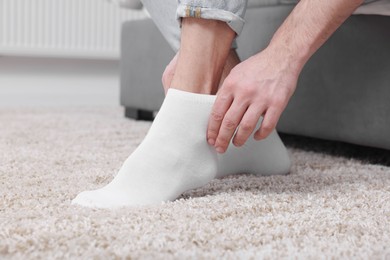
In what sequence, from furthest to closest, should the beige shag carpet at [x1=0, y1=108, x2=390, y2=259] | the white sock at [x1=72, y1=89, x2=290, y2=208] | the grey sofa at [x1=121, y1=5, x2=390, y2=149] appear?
the grey sofa at [x1=121, y1=5, x2=390, y2=149]
the white sock at [x1=72, y1=89, x2=290, y2=208]
the beige shag carpet at [x1=0, y1=108, x2=390, y2=259]

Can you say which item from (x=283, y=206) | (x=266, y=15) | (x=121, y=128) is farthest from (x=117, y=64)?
(x=283, y=206)

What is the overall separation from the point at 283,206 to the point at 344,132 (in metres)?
0.48

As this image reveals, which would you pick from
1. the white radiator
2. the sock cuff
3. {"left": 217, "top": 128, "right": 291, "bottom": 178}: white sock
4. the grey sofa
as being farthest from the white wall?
the sock cuff

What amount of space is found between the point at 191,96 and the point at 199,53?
0.19ft

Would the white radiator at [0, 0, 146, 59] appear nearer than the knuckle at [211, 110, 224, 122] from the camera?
No

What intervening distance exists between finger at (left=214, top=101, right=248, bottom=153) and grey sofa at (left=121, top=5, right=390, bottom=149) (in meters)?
0.44

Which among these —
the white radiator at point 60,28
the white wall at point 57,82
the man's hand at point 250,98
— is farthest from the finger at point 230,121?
the white wall at point 57,82

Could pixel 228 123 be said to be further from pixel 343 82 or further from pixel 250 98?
pixel 343 82

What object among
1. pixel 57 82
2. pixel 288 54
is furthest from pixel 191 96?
pixel 57 82

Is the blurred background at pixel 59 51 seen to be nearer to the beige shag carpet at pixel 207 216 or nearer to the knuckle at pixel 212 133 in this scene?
the beige shag carpet at pixel 207 216

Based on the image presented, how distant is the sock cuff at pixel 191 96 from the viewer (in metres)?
0.69

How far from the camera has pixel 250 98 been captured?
68cm

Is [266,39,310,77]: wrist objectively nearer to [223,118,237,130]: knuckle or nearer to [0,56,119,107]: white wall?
[223,118,237,130]: knuckle

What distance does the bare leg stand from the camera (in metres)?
0.71
